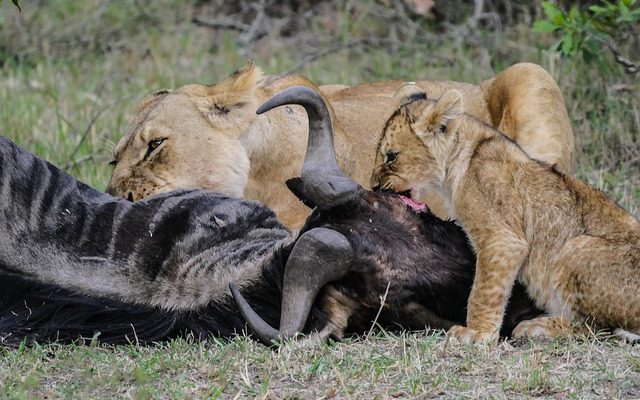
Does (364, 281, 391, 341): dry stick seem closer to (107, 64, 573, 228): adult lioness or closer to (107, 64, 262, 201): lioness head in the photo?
(107, 64, 573, 228): adult lioness

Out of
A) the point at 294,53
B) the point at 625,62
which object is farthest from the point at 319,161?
the point at 294,53

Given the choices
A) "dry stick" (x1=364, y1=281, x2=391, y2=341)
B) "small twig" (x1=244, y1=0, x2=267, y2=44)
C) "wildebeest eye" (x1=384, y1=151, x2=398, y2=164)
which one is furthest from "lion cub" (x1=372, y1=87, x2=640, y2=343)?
"small twig" (x1=244, y1=0, x2=267, y2=44)

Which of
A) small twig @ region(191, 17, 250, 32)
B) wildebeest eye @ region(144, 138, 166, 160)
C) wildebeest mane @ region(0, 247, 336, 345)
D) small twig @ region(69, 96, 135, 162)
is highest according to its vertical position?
wildebeest eye @ region(144, 138, 166, 160)

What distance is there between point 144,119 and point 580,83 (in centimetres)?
320

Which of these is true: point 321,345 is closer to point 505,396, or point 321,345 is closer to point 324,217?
point 324,217

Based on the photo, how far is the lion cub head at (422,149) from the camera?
5.14 m

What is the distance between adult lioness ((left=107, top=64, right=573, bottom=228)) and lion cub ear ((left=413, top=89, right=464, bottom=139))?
2.14 feet

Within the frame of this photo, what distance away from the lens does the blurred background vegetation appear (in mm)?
7734

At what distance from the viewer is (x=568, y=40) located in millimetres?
6883

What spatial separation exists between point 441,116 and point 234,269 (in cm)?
107

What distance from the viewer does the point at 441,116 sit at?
16.9 feet

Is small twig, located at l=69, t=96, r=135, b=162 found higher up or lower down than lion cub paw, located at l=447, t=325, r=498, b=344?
lower down

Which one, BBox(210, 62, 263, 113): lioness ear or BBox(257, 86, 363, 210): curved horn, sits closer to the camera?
BBox(257, 86, 363, 210): curved horn

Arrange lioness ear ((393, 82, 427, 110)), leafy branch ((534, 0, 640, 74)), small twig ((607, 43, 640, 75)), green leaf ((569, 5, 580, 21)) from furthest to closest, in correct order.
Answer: small twig ((607, 43, 640, 75))
green leaf ((569, 5, 580, 21))
leafy branch ((534, 0, 640, 74))
lioness ear ((393, 82, 427, 110))
